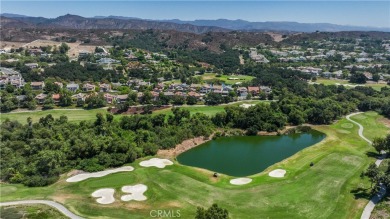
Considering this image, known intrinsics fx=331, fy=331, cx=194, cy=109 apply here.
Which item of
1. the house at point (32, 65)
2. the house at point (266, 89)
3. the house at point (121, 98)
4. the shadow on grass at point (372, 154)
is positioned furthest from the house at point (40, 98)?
the shadow on grass at point (372, 154)

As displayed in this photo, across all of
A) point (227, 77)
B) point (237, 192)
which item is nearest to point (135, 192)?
point (237, 192)

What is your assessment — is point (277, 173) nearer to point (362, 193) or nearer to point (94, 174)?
point (362, 193)

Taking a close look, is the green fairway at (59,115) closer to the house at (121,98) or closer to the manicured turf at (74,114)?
the manicured turf at (74,114)

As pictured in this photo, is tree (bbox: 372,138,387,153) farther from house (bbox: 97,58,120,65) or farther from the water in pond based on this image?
house (bbox: 97,58,120,65)

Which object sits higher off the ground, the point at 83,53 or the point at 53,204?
the point at 83,53

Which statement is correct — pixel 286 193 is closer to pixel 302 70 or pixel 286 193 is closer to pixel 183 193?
pixel 183 193
